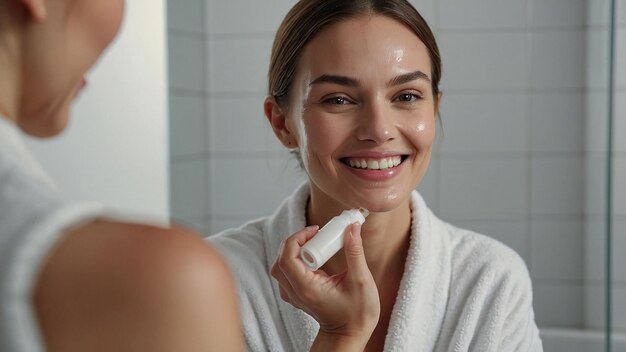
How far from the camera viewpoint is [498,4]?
1.47 metres

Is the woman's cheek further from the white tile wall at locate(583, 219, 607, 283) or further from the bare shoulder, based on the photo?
the bare shoulder

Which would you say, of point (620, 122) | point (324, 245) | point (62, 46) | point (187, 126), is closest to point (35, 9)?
point (62, 46)

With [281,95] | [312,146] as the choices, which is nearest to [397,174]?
[312,146]

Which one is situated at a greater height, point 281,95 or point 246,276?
point 281,95

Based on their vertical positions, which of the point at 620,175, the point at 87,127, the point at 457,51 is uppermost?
the point at 457,51

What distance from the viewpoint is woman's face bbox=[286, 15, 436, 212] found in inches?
39.0

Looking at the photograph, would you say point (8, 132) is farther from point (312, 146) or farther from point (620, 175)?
point (620, 175)

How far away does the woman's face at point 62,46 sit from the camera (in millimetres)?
329

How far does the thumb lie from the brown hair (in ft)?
1.00

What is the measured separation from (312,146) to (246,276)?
0.73ft

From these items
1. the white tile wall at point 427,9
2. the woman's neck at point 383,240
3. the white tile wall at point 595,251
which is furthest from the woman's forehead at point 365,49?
the white tile wall at point 595,251

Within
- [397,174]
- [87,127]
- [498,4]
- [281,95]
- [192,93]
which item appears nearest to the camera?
[397,174]

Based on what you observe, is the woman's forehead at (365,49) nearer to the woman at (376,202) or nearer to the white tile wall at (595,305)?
the woman at (376,202)

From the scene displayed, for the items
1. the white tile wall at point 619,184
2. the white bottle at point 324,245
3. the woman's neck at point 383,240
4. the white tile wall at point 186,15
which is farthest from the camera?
the white tile wall at point 619,184
